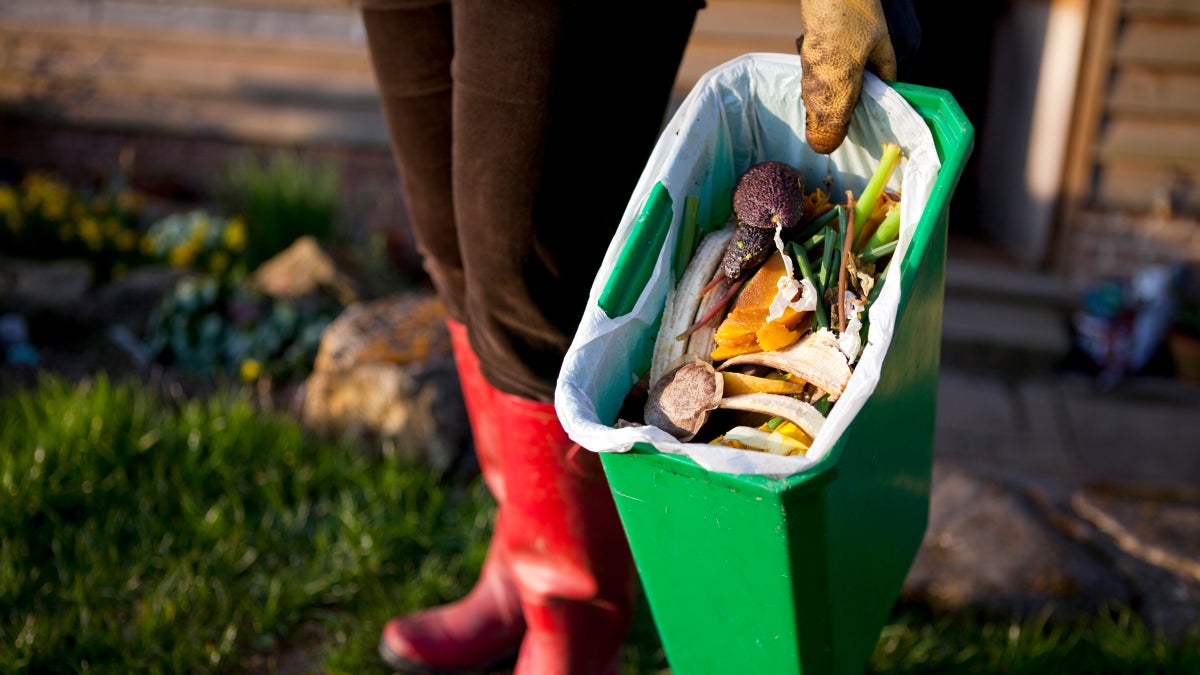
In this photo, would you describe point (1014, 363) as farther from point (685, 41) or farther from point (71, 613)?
point (71, 613)

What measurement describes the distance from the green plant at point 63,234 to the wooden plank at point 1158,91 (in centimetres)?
378

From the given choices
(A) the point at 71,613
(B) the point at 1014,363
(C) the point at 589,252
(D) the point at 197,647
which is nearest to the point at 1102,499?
(B) the point at 1014,363

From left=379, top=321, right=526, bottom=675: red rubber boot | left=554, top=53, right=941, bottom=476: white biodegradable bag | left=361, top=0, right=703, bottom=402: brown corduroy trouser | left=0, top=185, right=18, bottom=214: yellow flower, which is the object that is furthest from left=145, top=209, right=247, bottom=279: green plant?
left=554, top=53, right=941, bottom=476: white biodegradable bag

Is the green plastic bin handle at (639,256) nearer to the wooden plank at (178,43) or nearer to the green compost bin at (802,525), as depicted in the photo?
the green compost bin at (802,525)

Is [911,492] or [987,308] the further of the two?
[987,308]

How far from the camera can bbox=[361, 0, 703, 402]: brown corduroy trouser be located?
4.15ft

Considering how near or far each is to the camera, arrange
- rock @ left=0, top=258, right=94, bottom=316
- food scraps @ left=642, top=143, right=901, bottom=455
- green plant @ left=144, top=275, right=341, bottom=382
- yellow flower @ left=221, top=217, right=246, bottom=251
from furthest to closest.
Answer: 1. yellow flower @ left=221, top=217, right=246, bottom=251
2. rock @ left=0, top=258, right=94, bottom=316
3. green plant @ left=144, top=275, right=341, bottom=382
4. food scraps @ left=642, top=143, right=901, bottom=455

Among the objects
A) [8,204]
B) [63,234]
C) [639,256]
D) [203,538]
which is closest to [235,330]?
[63,234]

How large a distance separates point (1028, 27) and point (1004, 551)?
2.70 m

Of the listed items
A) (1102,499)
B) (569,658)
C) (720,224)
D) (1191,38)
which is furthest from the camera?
(1191,38)

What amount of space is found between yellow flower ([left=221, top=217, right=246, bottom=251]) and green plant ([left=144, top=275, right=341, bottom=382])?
1.39 feet

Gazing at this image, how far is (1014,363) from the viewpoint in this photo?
3834 millimetres

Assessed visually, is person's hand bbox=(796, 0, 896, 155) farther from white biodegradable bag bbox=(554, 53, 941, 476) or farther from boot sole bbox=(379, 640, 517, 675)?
boot sole bbox=(379, 640, 517, 675)

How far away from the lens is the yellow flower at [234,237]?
3.90 meters
